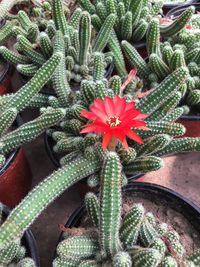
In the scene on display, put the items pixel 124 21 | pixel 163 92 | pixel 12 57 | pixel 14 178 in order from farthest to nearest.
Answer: pixel 124 21 → pixel 12 57 → pixel 14 178 → pixel 163 92

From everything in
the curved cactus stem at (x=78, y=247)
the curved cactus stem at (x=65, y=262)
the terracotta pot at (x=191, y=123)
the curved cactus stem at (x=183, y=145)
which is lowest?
the curved cactus stem at (x=65, y=262)

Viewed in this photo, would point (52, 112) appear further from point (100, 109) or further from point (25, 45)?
point (25, 45)

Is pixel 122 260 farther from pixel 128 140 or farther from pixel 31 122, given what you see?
pixel 31 122

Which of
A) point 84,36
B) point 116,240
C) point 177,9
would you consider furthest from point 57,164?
point 177,9

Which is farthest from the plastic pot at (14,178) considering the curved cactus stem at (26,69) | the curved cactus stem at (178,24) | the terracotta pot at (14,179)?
the curved cactus stem at (178,24)

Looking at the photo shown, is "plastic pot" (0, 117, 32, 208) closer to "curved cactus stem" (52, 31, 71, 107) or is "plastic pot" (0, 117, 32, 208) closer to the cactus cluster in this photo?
"curved cactus stem" (52, 31, 71, 107)

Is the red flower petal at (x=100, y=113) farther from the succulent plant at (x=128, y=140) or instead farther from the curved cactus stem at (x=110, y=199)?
the curved cactus stem at (x=110, y=199)
